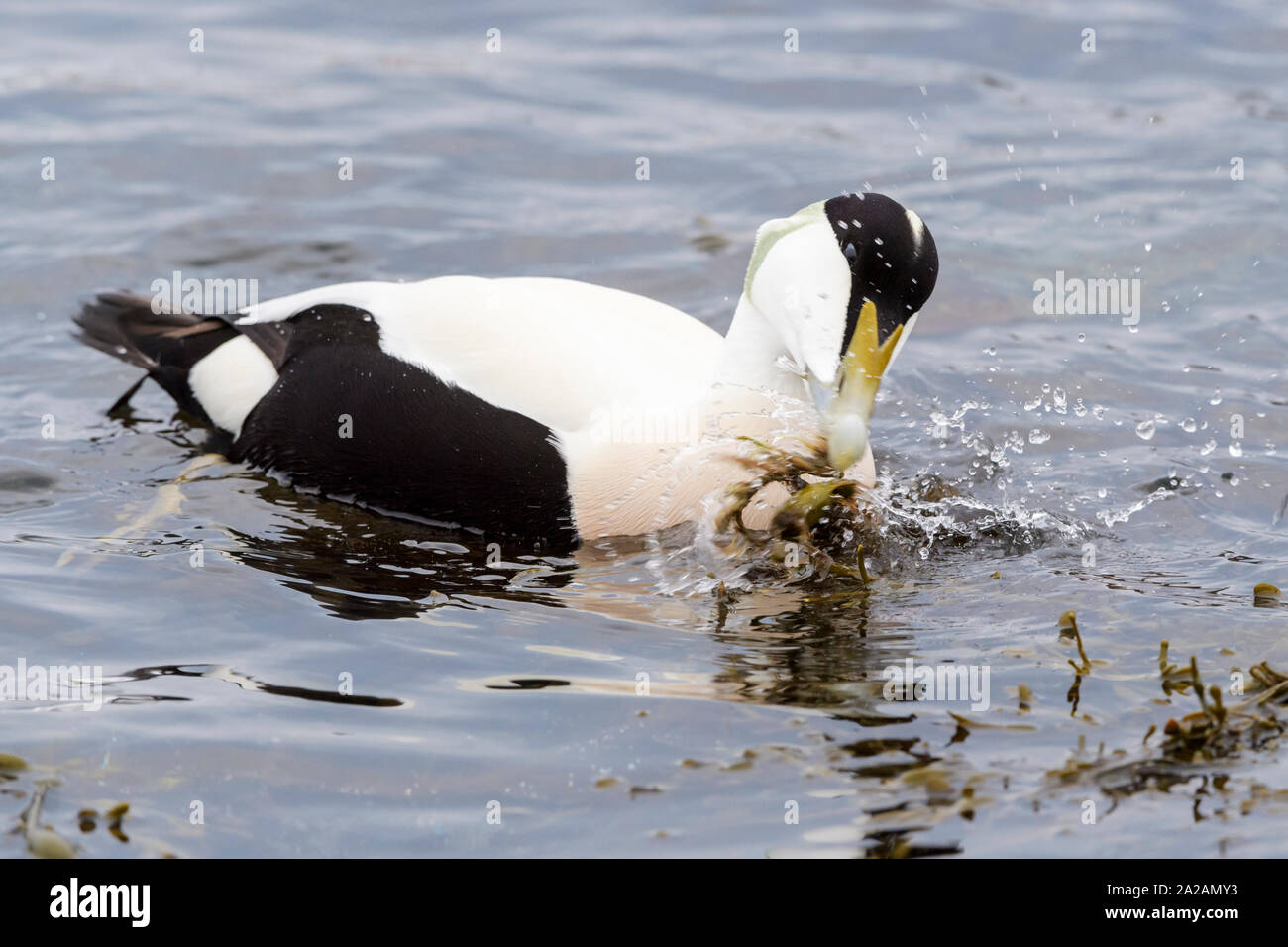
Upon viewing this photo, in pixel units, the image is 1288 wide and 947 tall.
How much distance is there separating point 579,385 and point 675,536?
49 cm

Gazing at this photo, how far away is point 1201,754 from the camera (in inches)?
134

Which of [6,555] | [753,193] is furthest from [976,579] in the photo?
[753,193]

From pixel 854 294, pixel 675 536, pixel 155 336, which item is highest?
pixel 155 336

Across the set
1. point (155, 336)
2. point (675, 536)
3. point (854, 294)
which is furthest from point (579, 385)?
point (155, 336)

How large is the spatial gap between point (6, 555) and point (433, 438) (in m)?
1.22

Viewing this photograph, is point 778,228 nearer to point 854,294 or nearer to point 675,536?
point 854,294

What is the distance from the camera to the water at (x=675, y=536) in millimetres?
3371

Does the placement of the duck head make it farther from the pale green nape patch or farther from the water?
the water

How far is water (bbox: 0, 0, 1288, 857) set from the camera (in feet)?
11.1

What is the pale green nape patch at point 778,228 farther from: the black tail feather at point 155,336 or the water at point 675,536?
the black tail feather at point 155,336

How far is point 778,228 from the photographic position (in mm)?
4395

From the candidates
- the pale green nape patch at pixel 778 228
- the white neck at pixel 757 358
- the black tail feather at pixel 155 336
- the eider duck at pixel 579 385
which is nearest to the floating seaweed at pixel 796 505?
the eider duck at pixel 579 385

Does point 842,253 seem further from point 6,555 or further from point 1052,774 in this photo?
point 6,555

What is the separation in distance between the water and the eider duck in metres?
0.17
